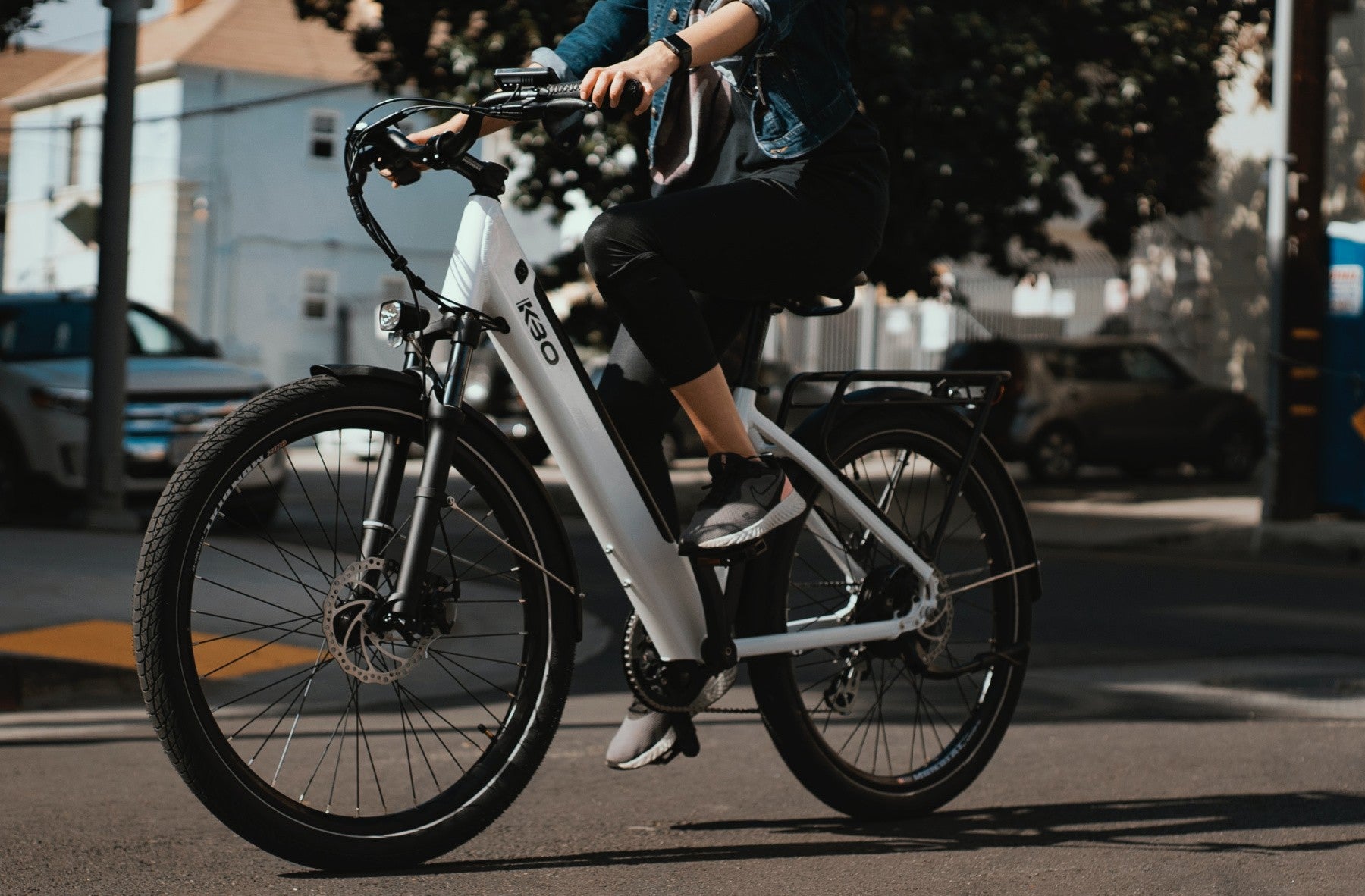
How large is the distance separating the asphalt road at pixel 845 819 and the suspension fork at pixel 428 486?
1.61 ft

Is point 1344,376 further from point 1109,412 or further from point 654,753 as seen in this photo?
point 654,753

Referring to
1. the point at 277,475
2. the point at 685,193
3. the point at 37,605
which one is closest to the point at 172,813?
the point at 277,475

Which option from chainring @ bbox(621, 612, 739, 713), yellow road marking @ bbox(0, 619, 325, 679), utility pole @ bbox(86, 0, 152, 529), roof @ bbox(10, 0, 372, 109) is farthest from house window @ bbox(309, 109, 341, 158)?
chainring @ bbox(621, 612, 739, 713)

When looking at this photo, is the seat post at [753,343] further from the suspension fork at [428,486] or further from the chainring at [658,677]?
the suspension fork at [428,486]

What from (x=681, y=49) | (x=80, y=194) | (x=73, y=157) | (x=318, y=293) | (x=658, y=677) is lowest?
(x=658, y=677)

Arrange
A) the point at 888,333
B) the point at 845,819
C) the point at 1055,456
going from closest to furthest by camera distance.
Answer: the point at 845,819
the point at 1055,456
the point at 888,333

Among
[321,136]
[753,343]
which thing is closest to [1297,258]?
[753,343]

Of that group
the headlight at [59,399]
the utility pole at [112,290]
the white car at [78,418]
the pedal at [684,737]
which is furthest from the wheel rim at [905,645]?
the headlight at [59,399]

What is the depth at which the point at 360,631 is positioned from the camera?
3.13 meters

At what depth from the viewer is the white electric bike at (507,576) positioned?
312 cm

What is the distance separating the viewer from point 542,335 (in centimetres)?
346

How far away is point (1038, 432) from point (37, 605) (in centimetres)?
1471

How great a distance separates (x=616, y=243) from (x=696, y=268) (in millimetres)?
178

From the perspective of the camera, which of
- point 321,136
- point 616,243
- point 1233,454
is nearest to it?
point 616,243
